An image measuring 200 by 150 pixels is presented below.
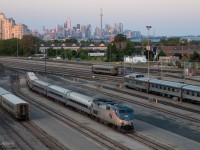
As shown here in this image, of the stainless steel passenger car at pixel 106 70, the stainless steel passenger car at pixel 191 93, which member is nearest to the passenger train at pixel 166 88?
the stainless steel passenger car at pixel 191 93

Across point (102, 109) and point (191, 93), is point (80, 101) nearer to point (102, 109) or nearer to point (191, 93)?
point (102, 109)

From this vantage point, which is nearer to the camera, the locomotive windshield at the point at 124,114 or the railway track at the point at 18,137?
the railway track at the point at 18,137

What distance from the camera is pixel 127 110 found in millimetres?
36938

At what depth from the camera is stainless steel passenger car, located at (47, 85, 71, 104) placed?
173 feet

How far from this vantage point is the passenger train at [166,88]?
54531mm

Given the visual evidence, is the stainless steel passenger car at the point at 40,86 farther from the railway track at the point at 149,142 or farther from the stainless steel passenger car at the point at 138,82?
the railway track at the point at 149,142

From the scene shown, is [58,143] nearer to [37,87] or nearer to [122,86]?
[37,87]

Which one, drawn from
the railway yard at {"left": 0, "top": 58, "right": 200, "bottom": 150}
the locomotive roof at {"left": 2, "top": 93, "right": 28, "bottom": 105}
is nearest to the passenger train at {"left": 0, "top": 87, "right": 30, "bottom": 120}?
the locomotive roof at {"left": 2, "top": 93, "right": 28, "bottom": 105}

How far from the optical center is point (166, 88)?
6044cm

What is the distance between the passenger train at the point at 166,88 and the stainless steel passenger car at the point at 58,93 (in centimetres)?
1646

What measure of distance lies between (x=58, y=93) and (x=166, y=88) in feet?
56.9

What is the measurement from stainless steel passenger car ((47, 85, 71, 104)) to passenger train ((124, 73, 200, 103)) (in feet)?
54.0

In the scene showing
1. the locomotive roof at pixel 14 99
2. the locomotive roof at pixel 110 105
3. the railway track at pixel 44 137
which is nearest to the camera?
the railway track at pixel 44 137

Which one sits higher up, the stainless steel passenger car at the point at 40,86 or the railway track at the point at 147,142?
the stainless steel passenger car at the point at 40,86
